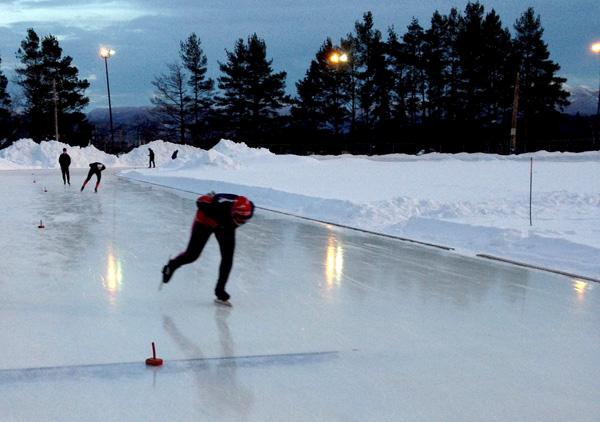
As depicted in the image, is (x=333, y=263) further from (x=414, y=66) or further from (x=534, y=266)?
(x=414, y=66)

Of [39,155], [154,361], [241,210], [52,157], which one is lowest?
[154,361]

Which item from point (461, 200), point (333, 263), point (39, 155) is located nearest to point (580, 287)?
point (333, 263)

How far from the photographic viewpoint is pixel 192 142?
72.4 meters

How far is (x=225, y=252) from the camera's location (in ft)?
21.2

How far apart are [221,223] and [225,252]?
354 millimetres

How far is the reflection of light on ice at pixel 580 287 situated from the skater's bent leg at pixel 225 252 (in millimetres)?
3738

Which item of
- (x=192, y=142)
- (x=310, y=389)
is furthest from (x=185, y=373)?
(x=192, y=142)

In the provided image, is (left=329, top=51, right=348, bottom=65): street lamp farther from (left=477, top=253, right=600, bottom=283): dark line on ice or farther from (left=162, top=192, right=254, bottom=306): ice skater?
(left=162, top=192, right=254, bottom=306): ice skater

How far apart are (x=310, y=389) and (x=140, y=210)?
518 inches

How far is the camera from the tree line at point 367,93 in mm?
56375

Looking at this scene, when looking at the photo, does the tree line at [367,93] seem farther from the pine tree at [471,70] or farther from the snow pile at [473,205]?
the snow pile at [473,205]

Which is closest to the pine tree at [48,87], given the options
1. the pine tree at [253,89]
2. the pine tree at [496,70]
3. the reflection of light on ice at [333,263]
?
the pine tree at [253,89]

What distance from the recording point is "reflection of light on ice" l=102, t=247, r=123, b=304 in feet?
23.3

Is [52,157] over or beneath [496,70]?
beneath
